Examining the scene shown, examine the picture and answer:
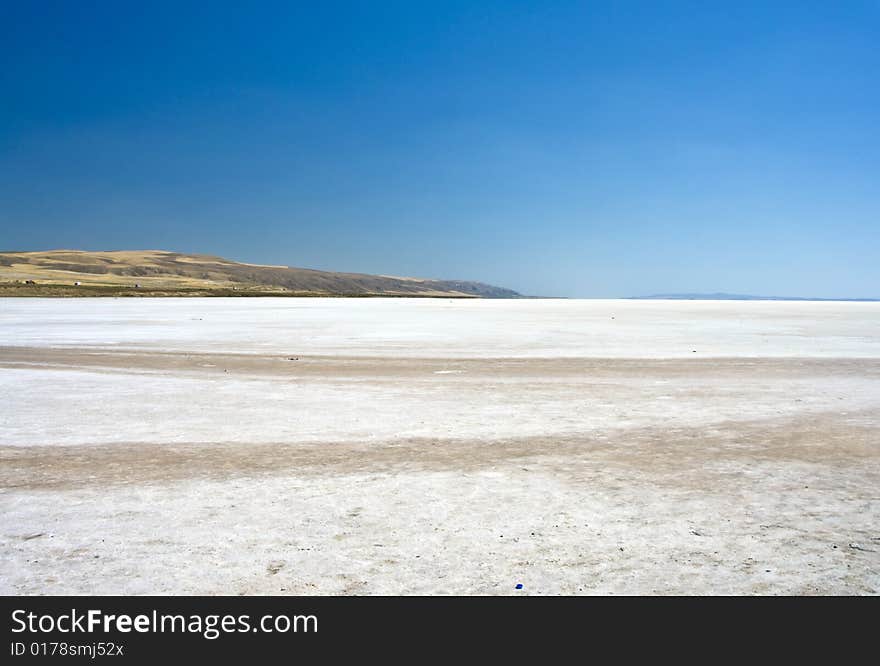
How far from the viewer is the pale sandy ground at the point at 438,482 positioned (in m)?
4.24

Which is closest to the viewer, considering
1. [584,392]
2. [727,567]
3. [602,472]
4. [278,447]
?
[727,567]

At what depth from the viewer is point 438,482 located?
630 centimetres

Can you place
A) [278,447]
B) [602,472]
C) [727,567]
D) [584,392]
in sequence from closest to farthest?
[727,567]
[602,472]
[278,447]
[584,392]

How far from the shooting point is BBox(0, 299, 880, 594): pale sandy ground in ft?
13.9

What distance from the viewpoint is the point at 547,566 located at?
4.32 meters

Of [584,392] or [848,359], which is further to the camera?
[848,359]

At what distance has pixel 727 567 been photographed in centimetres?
430

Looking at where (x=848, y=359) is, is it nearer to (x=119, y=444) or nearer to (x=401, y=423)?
(x=401, y=423)

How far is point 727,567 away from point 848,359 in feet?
51.5
